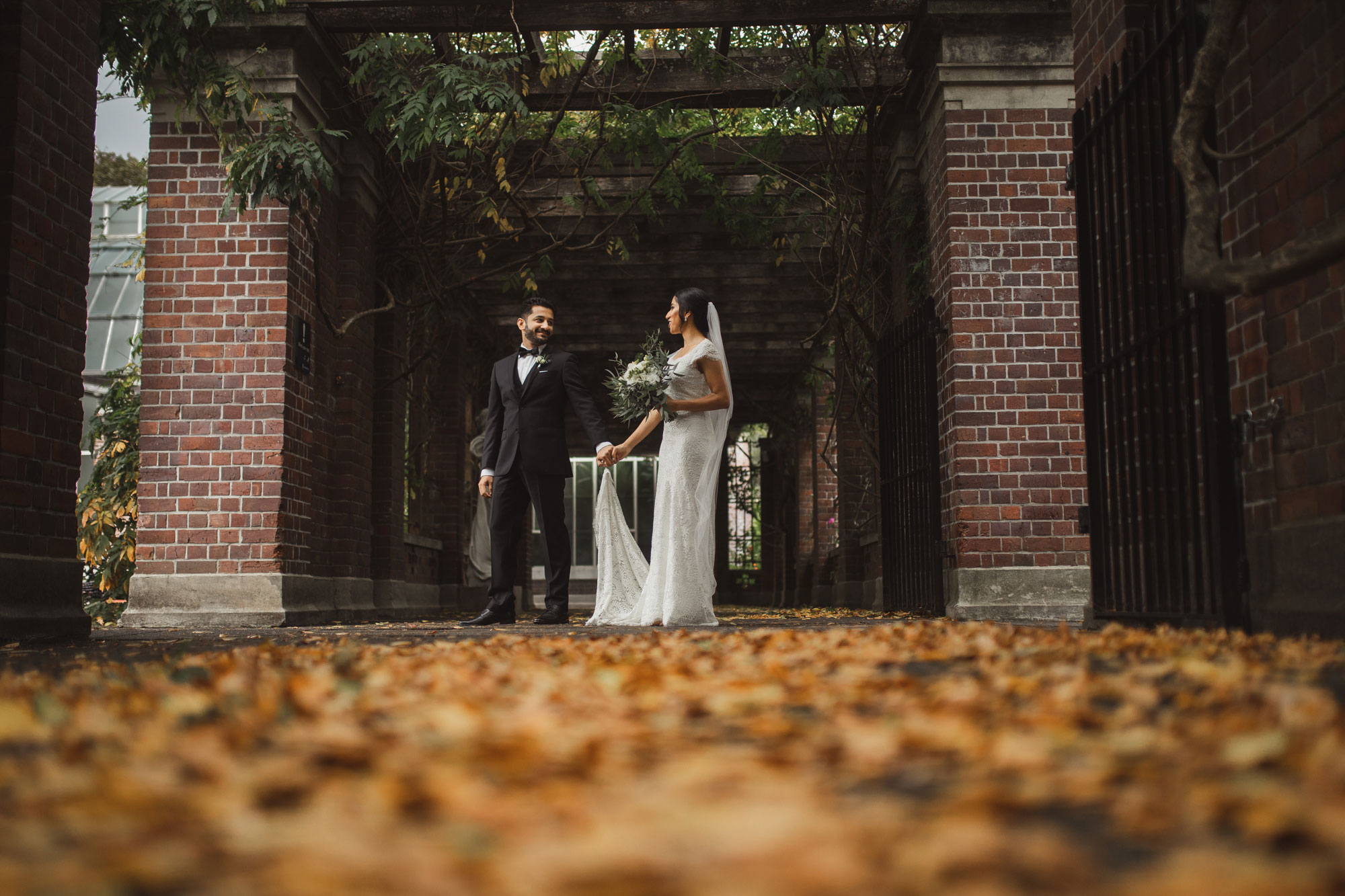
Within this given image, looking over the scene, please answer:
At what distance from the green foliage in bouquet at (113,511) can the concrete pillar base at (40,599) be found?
2965mm

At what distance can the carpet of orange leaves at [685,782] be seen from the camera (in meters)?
1.29

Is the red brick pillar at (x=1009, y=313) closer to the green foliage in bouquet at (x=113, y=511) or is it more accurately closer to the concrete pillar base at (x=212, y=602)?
Answer: the concrete pillar base at (x=212, y=602)

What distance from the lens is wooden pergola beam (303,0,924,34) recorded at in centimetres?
804

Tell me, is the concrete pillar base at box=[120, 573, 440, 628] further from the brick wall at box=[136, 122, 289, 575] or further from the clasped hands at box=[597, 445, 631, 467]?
the clasped hands at box=[597, 445, 631, 467]

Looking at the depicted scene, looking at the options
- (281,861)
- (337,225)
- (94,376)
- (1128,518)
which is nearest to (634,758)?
(281,861)

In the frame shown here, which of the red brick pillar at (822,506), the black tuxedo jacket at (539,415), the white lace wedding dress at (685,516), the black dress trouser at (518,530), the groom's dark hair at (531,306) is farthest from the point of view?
the red brick pillar at (822,506)

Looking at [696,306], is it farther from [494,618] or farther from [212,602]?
[212,602]

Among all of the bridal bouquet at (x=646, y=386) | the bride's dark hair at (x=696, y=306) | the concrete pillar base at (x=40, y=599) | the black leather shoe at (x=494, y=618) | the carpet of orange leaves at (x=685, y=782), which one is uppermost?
the bride's dark hair at (x=696, y=306)

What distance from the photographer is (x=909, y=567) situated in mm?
9000

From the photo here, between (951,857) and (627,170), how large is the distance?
1035 cm

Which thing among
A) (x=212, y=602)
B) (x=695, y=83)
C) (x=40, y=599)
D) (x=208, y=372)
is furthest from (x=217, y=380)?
(x=695, y=83)

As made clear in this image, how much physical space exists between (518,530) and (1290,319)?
15.5 feet

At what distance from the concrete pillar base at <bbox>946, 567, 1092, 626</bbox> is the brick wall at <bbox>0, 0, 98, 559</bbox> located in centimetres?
525

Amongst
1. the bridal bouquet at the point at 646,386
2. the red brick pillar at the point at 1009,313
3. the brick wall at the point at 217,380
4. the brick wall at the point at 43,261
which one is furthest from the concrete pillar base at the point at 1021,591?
the brick wall at the point at 43,261
